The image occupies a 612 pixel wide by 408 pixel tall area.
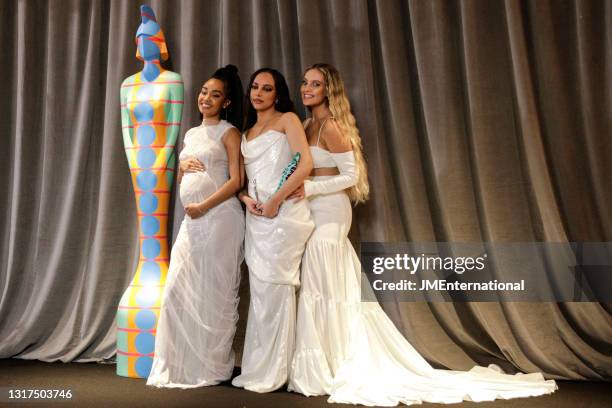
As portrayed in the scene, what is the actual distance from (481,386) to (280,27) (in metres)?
2.18

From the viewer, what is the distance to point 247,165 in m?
3.75

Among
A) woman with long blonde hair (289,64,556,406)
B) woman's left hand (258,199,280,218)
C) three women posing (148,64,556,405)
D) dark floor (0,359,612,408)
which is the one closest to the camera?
dark floor (0,359,612,408)

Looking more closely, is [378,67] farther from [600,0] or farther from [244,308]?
[244,308]

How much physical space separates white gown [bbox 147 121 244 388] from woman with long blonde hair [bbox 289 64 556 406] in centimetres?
38

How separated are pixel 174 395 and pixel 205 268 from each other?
2.09ft

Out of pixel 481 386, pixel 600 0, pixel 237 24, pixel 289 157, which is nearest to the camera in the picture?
pixel 481 386

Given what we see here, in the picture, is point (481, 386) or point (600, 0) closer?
point (481, 386)

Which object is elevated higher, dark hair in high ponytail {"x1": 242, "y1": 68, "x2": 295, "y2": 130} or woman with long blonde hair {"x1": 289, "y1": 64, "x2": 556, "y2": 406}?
dark hair in high ponytail {"x1": 242, "y1": 68, "x2": 295, "y2": 130}

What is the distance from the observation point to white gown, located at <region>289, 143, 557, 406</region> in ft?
10.8

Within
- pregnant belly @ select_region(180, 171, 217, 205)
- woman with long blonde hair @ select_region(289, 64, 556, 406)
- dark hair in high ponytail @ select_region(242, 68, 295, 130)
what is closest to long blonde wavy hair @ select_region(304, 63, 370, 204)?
woman with long blonde hair @ select_region(289, 64, 556, 406)

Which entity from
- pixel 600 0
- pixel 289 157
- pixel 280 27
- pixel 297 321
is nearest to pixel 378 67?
pixel 280 27

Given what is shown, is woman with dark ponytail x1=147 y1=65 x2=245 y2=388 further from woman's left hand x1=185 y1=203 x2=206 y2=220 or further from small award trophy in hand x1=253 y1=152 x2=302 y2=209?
small award trophy in hand x1=253 y1=152 x2=302 y2=209

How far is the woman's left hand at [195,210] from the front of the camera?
3691mm

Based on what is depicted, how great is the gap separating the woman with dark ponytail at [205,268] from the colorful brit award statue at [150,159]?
8.0 inches
